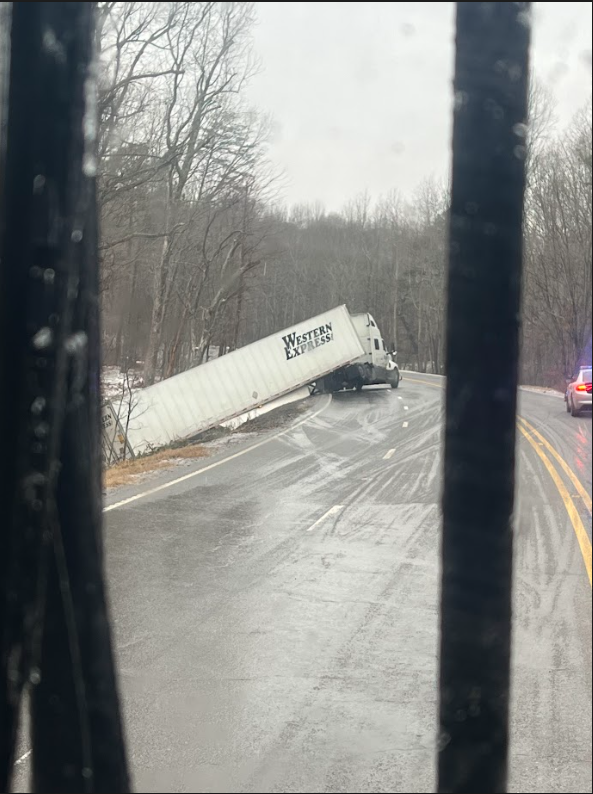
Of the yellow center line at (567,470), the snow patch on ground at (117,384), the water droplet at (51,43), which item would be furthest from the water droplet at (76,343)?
the snow patch on ground at (117,384)

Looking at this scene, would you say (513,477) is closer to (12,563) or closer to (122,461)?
(12,563)

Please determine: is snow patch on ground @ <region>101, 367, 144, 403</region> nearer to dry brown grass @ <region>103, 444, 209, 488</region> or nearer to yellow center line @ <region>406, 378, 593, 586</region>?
dry brown grass @ <region>103, 444, 209, 488</region>

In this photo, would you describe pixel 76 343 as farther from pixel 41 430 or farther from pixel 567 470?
pixel 567 470

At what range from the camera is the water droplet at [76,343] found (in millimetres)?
1796

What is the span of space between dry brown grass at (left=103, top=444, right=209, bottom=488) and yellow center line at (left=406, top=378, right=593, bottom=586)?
5602mm

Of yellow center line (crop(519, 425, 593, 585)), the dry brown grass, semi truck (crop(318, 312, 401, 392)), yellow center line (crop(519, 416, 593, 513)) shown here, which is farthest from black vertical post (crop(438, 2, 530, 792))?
semi truck (crop(318, 312, 401, 392))

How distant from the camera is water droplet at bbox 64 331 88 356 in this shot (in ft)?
5.89

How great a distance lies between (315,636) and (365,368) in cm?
2439

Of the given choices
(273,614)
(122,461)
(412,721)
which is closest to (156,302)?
(122,461)

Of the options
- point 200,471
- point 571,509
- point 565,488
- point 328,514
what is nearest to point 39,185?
point 328,514

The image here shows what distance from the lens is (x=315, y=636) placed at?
694 cm

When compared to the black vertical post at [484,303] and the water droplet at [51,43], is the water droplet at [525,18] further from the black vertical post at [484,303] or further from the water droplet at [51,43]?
the water droplet at [51,43]

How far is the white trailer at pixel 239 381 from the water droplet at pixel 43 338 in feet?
58.4

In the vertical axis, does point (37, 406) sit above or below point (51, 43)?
below
